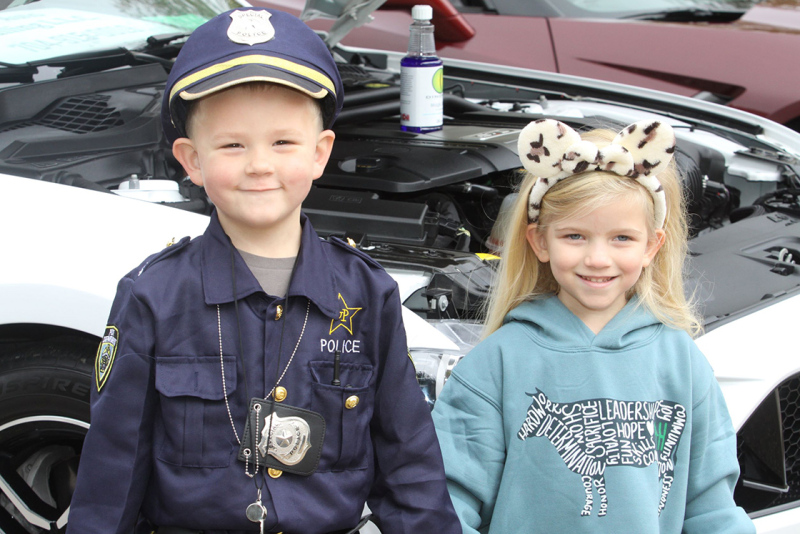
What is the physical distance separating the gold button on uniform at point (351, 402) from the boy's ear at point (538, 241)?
451mm

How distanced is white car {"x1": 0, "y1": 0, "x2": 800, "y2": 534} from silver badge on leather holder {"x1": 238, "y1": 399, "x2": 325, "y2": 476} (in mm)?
425

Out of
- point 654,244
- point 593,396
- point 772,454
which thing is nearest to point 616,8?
point 772,454

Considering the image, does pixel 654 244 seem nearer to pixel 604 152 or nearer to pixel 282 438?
pixel 604 152

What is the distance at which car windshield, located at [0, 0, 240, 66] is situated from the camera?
7.75 feet

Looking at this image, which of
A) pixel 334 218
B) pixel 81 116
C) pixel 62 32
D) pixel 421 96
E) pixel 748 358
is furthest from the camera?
pixel 421 96

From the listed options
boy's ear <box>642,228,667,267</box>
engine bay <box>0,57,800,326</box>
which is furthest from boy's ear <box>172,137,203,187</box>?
boy's ear <box>642,228,667,267</box>

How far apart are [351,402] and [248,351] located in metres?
0.17

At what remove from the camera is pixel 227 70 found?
3.70 ft

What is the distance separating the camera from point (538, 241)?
1.47 metres

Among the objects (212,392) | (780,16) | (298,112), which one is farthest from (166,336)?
(780,16)

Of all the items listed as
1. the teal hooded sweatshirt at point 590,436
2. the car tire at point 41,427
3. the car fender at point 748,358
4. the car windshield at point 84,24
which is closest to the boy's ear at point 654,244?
the teal hooded sweatshirt at point 590,436

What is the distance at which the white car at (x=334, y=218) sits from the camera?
5.55 feet

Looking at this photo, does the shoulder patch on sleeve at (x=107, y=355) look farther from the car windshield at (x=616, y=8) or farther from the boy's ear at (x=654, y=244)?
the car windshield at (x=616, y=8)

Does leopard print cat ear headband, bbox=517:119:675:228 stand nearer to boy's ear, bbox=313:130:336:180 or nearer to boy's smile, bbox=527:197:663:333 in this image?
boy's smile, bbox=527:197:663:333
